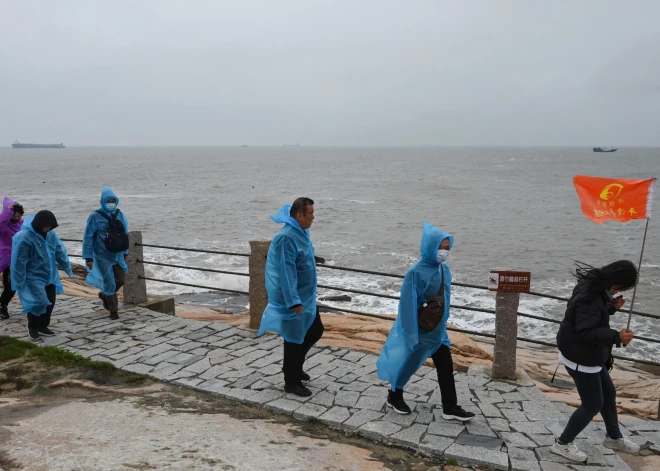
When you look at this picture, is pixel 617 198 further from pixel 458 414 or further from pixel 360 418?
pixel 360 418

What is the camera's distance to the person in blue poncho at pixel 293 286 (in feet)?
16.5

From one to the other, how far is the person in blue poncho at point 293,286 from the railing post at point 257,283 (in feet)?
7.01

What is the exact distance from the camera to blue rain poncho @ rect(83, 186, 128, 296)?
759 cm

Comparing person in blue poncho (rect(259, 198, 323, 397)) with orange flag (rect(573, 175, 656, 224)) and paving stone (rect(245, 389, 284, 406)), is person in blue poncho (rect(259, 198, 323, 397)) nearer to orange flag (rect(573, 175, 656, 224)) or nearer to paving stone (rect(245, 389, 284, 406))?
paving stone (rect(245, 389, 284, 406))

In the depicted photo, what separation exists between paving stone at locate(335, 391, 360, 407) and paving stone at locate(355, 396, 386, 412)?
0.17ft

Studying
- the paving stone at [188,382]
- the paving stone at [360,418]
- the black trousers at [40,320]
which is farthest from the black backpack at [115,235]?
the paving stone at [360,418]

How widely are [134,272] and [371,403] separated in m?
4.80

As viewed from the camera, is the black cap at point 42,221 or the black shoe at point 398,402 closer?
the black shoe at point 398,402

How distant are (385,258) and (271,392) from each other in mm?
19056

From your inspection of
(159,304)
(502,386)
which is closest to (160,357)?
(159,304)

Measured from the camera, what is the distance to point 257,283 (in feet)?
24.5

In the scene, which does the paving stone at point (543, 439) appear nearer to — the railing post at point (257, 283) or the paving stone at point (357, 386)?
the paving stone at point (357, 386)

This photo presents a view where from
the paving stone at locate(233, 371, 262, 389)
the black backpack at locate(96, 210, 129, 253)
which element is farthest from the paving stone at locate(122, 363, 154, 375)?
the black backpack at locate(96, 210, 129, 253)

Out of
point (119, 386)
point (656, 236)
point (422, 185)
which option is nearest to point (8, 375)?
point (119, 386)
